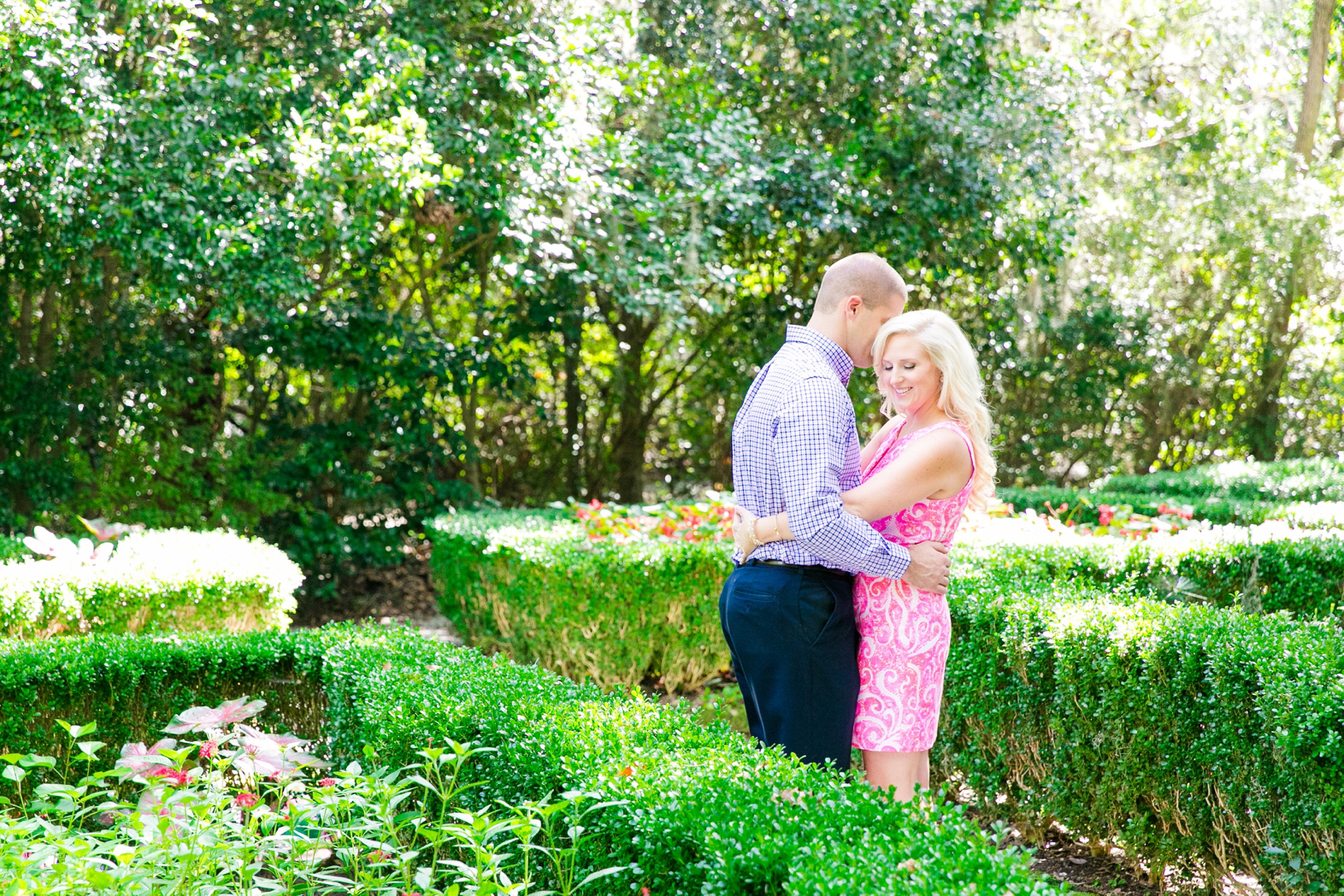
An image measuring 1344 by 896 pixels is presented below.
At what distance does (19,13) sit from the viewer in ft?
18.2

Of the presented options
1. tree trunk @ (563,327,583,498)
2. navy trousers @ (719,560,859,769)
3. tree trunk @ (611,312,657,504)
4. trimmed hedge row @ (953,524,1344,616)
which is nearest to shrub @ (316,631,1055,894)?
navy trousers @ (719,560,859,769)

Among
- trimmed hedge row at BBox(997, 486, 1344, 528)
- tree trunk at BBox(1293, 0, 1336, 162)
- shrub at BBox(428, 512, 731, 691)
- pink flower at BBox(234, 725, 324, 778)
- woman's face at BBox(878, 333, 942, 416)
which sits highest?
tree trunk at BBox(1293, 0, 1336, 162)

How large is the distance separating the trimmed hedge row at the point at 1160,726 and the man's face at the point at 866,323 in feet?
4.35

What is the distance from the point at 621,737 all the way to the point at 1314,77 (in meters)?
16.1

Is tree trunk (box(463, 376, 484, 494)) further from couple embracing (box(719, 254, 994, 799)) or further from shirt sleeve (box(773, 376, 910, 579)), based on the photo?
shirt sleeve (box(773, 376, 910, 579))

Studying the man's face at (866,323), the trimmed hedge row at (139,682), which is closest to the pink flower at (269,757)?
→ the trimmed hedge row at (139,682)

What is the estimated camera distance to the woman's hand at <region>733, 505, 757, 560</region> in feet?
8.59

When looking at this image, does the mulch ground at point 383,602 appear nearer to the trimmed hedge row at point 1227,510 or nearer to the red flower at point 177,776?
the trimmed hedge row at point 1227,510

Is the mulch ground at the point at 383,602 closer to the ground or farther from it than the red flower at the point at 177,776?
closer to the ground

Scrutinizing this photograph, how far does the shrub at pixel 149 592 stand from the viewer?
4457 millimetres

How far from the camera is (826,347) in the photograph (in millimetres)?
2709

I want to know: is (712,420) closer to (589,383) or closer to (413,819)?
(589,383)

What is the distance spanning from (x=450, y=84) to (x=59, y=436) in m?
4.56

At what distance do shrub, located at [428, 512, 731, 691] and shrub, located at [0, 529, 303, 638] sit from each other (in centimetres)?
133
